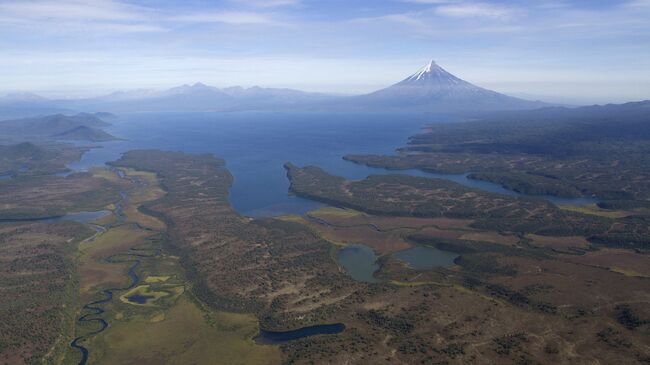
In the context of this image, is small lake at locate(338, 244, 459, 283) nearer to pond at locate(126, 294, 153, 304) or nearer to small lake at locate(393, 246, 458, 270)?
small lake at locate(393, 246, 458, 270)

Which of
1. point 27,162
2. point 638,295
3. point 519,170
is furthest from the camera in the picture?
point 27,162

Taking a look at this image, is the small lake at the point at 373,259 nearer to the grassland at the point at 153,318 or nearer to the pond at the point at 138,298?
the grassland at the point at 153,318

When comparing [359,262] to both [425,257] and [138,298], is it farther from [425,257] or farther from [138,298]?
[138,298]

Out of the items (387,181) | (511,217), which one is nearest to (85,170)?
(387,181)

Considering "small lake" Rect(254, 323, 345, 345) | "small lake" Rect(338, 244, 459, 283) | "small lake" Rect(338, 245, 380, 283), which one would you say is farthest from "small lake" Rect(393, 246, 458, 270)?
"small lake" Rect(254, 323, 345, 345)

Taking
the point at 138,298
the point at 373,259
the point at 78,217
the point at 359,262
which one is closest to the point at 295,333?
the point at 138,298

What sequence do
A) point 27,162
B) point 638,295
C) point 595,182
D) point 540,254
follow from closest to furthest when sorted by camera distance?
point 638,295, point 540,254, point 595,182, point 27,162

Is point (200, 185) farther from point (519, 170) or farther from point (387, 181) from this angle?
point (519, 170)

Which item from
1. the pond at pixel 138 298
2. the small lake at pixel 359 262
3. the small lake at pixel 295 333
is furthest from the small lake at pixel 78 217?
the small lake at pixel 295 333
